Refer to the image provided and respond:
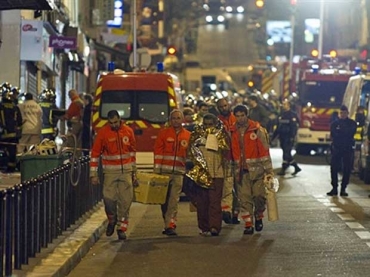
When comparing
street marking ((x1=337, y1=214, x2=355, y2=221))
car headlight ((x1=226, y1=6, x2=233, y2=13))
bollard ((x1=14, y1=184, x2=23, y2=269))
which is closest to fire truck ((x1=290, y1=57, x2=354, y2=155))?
car headlight ((x1=226, y1=6, x2=233, y2=13))

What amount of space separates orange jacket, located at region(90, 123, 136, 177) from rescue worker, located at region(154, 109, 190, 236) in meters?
0.70

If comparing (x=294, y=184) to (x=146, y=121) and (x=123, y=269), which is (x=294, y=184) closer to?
(x=146, y=121)

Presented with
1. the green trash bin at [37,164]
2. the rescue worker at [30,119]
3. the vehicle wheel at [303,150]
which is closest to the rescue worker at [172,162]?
the green trash bin at [37,164]

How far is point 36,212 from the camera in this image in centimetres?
1254

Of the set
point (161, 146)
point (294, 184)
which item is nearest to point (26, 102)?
point (294, 184)

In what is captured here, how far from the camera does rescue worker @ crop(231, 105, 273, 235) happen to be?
16.2 meters

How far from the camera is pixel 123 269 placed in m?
13.1

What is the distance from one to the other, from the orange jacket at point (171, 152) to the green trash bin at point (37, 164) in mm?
1478

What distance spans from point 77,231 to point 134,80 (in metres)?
9.03

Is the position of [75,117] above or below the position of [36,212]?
below

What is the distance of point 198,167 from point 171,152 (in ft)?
1.54

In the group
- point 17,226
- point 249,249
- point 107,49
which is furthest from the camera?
point 107,49

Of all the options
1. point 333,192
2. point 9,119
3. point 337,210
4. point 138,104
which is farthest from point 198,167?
point 9,119

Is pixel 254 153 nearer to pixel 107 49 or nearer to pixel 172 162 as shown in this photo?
pixel 172 162
